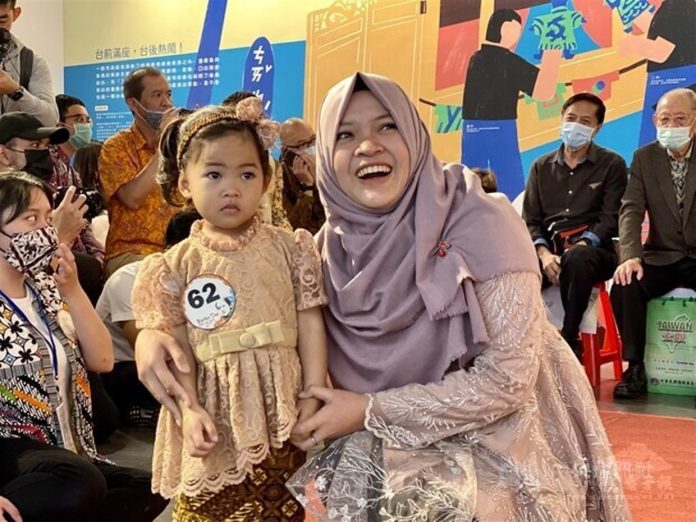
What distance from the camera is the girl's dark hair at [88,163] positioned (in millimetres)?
4402

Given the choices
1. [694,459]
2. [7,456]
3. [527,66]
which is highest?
[527,66]

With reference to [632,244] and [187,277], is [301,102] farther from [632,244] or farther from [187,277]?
[187,277]

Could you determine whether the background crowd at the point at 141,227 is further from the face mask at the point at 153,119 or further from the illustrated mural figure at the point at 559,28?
the illustrated mural figure at the point at 559,28

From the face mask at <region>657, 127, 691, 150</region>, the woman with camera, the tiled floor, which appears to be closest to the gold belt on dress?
the woman with camera

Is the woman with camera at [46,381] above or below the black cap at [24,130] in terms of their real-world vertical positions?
below

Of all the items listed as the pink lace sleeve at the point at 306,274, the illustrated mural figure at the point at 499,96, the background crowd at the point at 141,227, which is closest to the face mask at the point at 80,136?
the background crowd at the point at 141,227

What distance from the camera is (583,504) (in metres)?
1.56

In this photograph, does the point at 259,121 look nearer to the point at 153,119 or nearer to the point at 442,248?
the point at 442,248

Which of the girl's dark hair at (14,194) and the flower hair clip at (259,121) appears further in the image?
the girl's dark hair at (14,194)

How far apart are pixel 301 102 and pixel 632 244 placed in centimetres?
315

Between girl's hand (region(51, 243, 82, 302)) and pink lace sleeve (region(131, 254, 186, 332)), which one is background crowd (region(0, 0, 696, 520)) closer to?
girl's hand (region(51, 243, 82, 302))

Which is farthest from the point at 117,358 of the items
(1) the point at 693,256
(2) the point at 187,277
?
(1) the point at 693,256

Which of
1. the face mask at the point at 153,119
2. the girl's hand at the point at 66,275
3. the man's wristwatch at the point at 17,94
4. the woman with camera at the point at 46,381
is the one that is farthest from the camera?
the face mask at the point at 153,119

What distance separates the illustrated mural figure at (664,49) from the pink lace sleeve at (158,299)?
443 cm
